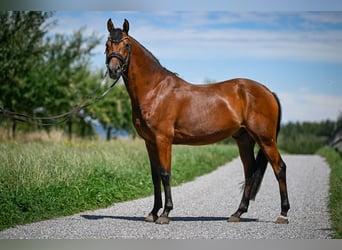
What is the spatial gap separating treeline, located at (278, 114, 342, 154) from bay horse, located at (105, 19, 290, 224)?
424 cm

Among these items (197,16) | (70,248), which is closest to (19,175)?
(70,248)

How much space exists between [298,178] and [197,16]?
380 cm

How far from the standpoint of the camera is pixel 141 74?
5.68m

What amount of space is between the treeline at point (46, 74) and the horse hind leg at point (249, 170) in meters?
5.08

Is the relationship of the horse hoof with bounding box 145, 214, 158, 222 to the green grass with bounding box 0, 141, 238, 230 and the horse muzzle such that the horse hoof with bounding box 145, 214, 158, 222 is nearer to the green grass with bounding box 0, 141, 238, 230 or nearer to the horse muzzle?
the green grass with bounding box 0, 141, 238, 230

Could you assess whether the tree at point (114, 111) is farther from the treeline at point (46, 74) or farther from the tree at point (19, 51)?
the tree at point (19, 51)

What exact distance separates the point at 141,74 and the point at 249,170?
5.07 ft

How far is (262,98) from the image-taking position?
5.79m

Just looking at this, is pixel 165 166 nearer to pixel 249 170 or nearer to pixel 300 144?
pixel 249 170

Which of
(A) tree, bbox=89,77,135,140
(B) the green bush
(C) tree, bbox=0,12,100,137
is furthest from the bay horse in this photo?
(A) tree, bbox=89,77,135,140

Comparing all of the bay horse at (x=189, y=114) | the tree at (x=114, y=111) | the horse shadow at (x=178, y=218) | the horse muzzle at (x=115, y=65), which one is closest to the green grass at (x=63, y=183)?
the horse shadow at (x=178, y=218)

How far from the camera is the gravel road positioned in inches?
210

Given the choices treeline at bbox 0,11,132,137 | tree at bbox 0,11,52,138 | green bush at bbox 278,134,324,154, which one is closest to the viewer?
tree at bbox 0,11,52,138

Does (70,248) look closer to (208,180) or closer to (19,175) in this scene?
(19,175)
